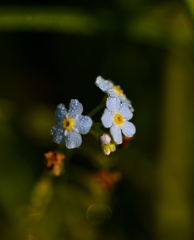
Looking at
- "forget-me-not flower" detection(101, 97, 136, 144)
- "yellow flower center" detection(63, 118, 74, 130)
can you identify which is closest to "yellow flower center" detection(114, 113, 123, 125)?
"forget-me-not flower" detection(101, 97, 136, 144)

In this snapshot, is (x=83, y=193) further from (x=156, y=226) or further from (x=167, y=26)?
(x=167, y=26)

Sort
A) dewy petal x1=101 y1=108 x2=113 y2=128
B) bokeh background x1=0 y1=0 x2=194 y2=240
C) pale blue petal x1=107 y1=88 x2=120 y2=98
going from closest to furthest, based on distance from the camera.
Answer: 1. dewy petal x1=101 y1=108 x2=113 y2=128
2. pale blue petal x1=107 y1=88 x2=120 y2=98
3. bokeh background x1=0 y1=0 x2=194 y2=240

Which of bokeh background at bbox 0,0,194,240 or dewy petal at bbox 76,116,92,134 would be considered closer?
dewy petal at bbox 76,116,92,134

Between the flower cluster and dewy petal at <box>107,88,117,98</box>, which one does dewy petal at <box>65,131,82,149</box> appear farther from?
dewy petal at <box>107,88,117,98</box>

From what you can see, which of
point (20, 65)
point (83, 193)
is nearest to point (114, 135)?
point (83, 193)

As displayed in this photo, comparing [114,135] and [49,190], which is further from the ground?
[49,190]
